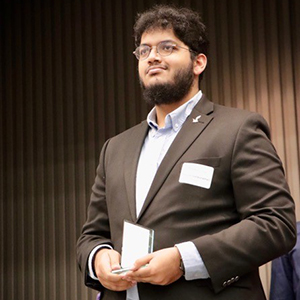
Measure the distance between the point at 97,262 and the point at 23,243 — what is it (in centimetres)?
294

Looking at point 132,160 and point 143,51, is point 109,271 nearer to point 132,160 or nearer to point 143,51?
point 132,160

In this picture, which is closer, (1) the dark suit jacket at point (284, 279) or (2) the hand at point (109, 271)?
(2) the hand at point (109, 271)

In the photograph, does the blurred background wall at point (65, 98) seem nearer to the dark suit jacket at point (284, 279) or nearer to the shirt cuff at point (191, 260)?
the dark suit jacket at point (284, 279)

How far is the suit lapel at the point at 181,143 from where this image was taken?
169cm

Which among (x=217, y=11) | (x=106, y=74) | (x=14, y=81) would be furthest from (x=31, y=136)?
(x=217, y=11)

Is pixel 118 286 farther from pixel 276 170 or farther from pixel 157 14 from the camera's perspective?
pixel 157 14

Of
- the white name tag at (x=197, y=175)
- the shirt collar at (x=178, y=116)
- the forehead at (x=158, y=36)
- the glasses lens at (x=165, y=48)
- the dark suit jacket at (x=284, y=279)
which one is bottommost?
the dark suit jacket at (x=284, y=279)

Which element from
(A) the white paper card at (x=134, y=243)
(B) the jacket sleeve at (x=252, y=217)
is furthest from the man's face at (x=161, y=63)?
(A) the white paper card at (x=134, y=243)

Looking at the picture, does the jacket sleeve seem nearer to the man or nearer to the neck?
the man

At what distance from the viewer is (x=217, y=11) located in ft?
14.1

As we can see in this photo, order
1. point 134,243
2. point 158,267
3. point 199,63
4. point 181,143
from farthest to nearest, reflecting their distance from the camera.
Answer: point 199,63 → point 181,143 → point 134,243 → point 158,267

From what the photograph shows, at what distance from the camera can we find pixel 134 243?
1614mm

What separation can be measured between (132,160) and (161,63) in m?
0.33

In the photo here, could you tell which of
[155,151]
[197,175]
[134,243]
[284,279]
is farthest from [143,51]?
[284,279]
